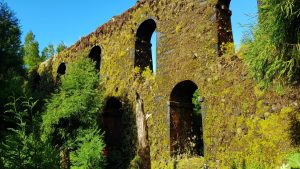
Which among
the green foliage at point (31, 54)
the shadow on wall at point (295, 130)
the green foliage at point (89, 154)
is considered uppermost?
the green foliage at point (31, 54)

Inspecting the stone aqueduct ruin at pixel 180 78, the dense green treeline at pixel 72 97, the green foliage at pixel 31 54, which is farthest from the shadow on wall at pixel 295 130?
the green foliage at pixel 31 54

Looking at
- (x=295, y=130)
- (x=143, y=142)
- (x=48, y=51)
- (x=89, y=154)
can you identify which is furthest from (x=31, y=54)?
(x=295, y=130)

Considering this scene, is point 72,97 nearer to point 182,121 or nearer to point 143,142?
point 182,121

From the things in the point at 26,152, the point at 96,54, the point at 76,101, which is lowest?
the point at 26,152

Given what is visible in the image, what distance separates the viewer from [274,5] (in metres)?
6.39

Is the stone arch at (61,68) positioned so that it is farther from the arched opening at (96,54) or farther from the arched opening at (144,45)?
the arched opening at (144,45)

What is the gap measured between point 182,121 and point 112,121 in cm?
386

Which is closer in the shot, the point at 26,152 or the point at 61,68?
the point at 26,152

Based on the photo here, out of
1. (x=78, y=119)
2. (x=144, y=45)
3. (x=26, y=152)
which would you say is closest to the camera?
(x=26, y=152)

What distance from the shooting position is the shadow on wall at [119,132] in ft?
42.8

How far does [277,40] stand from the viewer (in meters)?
6.49

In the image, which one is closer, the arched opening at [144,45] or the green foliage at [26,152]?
the green foliage at [26,152]

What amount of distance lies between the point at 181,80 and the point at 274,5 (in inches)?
216

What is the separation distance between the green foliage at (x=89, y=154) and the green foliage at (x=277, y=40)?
22.1 feet
